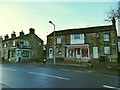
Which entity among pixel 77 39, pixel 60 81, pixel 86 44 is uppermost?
pixel 77 39

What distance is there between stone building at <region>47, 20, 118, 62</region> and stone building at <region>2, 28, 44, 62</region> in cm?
832

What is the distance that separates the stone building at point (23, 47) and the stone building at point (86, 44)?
832 centimetres

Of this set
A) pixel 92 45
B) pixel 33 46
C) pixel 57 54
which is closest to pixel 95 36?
pixel 92 45

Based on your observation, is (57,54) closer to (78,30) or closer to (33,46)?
(78,30)

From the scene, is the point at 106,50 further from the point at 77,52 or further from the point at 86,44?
the point at 77,52

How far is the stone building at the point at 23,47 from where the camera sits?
48.9 meters

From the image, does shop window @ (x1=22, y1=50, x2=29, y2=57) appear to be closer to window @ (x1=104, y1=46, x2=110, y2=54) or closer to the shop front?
the shop front

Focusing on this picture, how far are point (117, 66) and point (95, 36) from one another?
17688mm

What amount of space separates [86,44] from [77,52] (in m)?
3.16

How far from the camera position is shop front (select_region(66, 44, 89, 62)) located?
39469mm

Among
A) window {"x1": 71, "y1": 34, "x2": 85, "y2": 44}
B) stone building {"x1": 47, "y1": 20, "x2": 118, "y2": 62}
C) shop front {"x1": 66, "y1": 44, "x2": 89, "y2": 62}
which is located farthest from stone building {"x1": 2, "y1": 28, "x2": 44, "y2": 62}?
window {"x1": 71, "y1": 34, "x2": 85, "y2": 44}

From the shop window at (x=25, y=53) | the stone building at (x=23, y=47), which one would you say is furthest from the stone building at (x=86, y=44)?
the stone building at (x=23, y=47)

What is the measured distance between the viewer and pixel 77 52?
1620 inches

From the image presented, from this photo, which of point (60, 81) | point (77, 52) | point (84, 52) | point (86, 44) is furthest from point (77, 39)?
A: point (60, 81)
